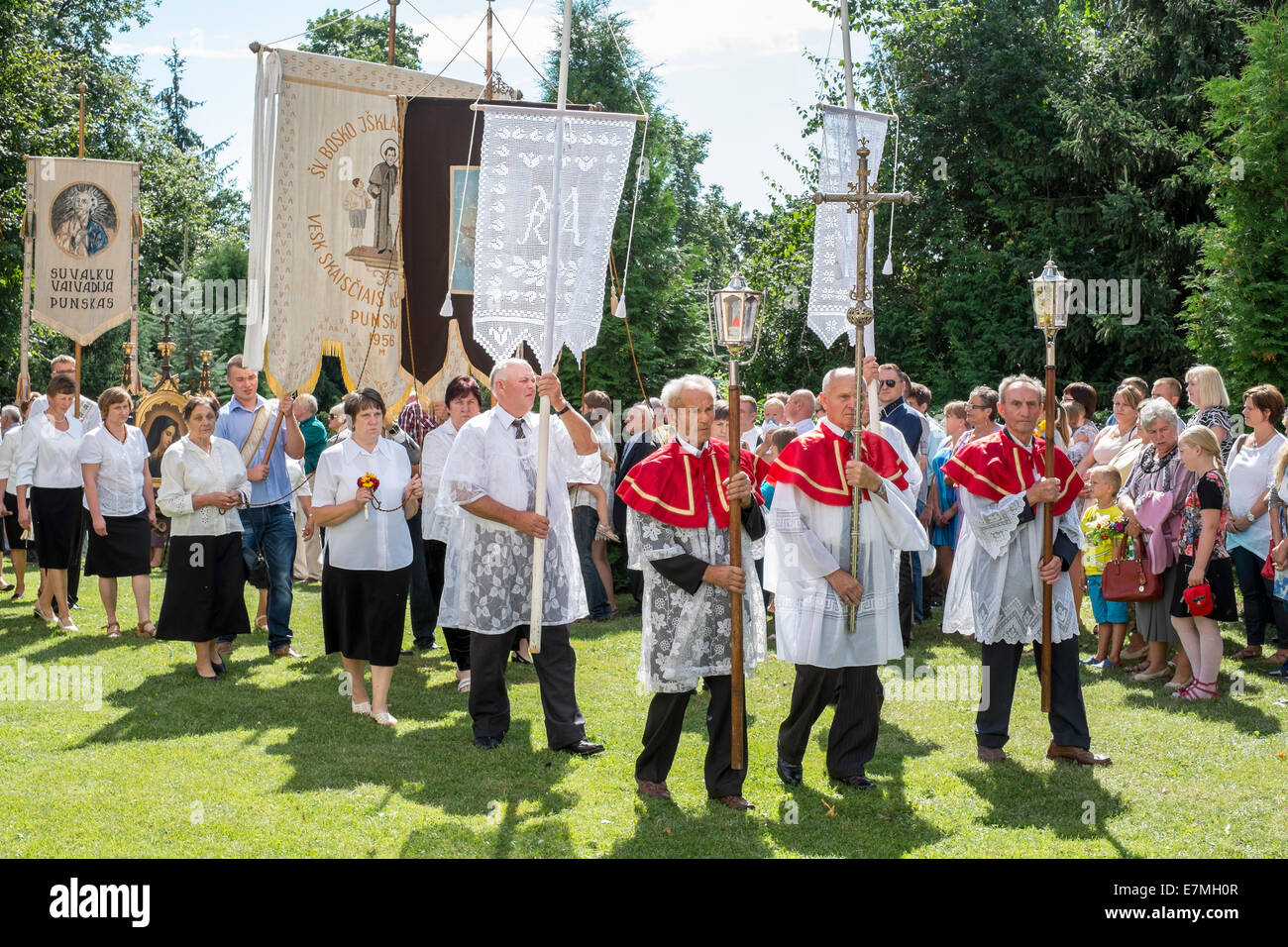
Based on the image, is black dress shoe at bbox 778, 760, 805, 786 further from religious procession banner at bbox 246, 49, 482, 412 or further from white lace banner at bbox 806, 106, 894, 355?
religious procession banner at bbox 246, 49, 482, 412

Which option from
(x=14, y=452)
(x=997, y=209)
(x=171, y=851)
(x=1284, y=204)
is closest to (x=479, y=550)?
(x=171, y=851)

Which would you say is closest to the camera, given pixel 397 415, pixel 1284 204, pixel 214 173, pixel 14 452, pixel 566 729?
pixel 566 729

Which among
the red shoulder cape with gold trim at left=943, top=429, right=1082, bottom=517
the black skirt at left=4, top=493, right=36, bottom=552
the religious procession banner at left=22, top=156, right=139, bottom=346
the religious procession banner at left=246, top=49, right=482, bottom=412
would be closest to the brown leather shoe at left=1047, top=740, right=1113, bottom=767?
the red shoulder cape with gold trim at left=943, top=429, right=1082, bottom=517

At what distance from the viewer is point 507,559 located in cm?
729

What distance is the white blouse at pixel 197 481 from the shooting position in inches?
350

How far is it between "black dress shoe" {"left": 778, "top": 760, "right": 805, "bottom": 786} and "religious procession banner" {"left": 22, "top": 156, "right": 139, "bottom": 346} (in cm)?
977

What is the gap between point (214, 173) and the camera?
46.2m

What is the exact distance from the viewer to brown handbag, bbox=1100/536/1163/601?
885cm

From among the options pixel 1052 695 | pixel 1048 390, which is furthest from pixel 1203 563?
pixel 1048 390

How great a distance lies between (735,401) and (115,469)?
6.94 meters

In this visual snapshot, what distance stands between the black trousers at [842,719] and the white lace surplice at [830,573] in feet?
0.45

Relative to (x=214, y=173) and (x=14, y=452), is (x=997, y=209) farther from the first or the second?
(x=214, y=173)

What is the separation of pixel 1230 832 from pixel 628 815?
8.95ft

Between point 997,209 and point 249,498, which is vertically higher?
point 997,209
